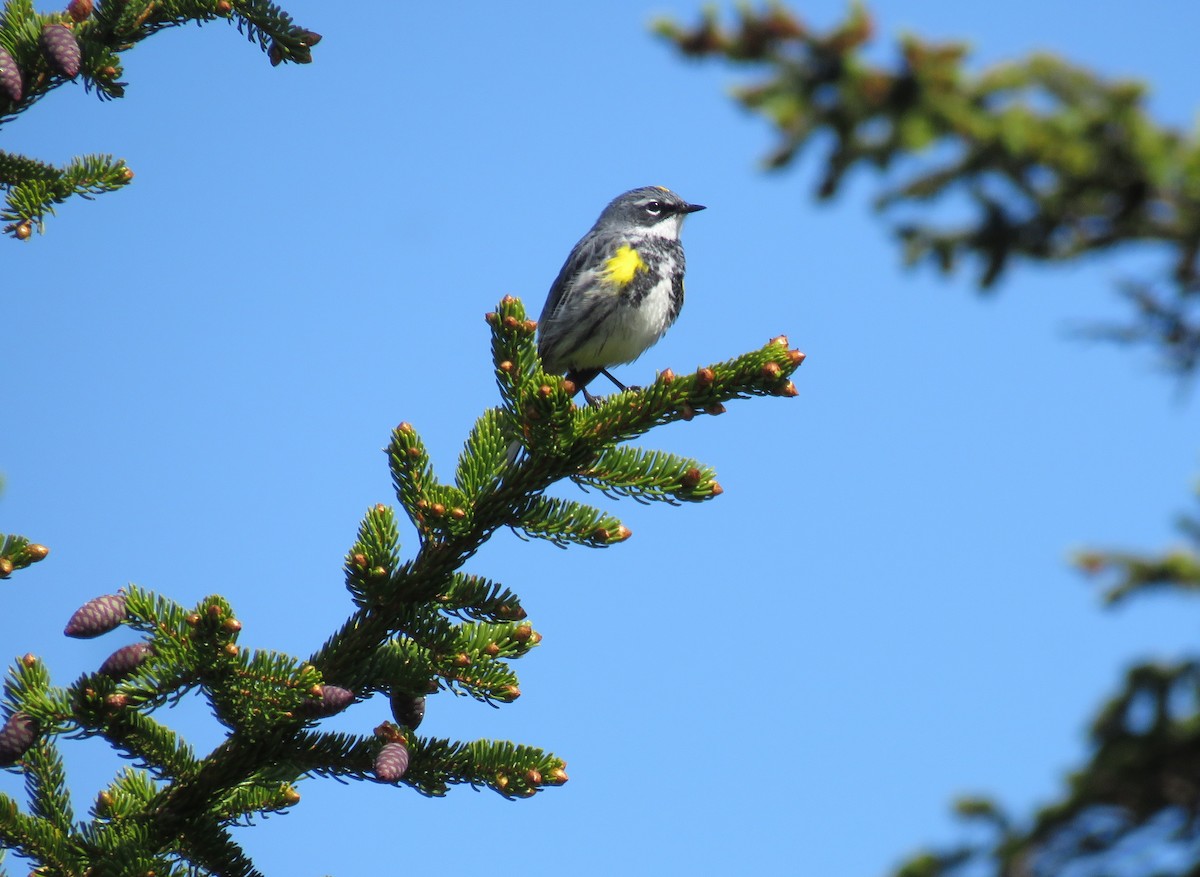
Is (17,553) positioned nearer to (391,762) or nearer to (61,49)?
(391,762)

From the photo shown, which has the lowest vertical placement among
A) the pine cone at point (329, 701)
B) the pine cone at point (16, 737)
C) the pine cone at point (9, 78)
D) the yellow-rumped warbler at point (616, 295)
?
the pine cone at point (16, 737)

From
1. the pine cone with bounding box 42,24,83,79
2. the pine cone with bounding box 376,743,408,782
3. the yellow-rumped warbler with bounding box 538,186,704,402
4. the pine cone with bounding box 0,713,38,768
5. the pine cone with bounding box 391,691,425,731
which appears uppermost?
the yellow-rumped warbler with bounding box 538,186,704,402

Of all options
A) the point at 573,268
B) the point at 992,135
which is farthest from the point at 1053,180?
the point at 573,268

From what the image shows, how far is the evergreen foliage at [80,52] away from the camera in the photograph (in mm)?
3855

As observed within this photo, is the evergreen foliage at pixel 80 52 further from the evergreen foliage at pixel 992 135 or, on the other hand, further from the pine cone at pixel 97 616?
the evergreen foliage at pixel 992 135

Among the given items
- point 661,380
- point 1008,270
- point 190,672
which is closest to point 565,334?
point 661,380


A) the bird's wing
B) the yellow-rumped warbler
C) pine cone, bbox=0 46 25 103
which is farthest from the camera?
the bird's wing

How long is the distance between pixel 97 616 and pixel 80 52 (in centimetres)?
212

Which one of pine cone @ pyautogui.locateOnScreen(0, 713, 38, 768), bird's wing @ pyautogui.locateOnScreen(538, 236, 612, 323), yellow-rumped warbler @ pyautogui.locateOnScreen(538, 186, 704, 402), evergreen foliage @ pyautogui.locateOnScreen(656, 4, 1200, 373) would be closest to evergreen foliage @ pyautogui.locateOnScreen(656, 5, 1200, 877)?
evergreen foliage @ pyautogui.locateOnScreen(656, 4, 1200, 373)

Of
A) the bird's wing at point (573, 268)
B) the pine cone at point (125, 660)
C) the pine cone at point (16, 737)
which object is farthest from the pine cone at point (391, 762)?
the bird's wing at point (573, 268)

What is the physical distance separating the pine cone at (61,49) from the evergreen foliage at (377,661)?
1.59 m

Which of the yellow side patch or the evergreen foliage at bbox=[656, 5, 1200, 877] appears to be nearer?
the evergreen foliage at bbox=[656, 5, 1200, 877]

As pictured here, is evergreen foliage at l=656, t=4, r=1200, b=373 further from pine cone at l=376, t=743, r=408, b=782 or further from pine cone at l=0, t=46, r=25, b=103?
pine cone at l=0, t=46, r=25, b=103

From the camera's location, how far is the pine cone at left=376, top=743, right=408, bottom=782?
2.90m
